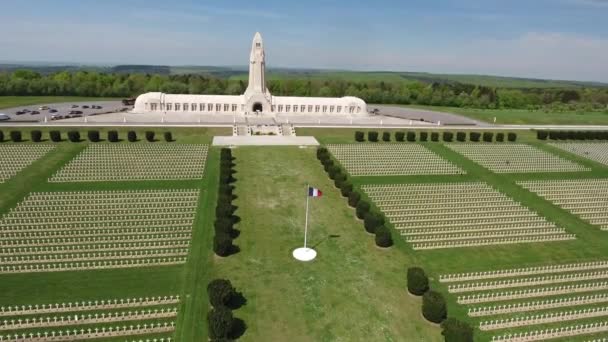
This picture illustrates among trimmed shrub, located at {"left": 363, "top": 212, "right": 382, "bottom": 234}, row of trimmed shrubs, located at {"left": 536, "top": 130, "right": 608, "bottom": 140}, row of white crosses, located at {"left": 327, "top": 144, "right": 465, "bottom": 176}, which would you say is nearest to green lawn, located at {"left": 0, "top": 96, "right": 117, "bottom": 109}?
row of white crosses, located at {"left": 327, "top": 144, "right": 465, "bottom": 176}

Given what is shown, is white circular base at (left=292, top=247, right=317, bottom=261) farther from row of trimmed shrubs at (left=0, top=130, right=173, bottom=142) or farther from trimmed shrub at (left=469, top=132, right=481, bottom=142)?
trimmed shrub at (left=469, top=132, right=481, bottom=142)

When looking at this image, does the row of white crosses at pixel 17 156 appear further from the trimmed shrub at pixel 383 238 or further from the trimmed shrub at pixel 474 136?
the trimmed shrub at pixel 474 136

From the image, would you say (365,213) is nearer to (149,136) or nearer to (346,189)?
(346,189)

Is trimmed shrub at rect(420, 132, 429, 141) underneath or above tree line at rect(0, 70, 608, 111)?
underneath

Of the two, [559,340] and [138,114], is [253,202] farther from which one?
[138,114]

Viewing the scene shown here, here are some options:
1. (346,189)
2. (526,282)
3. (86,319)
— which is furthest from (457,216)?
(86,319)
